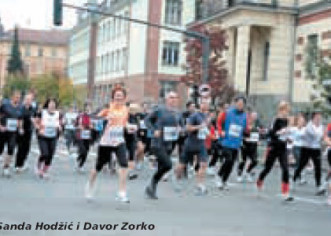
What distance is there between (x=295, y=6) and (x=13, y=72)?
303ft

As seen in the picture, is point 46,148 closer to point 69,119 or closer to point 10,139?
point 10,139

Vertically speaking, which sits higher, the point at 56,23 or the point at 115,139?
the point at 56,23

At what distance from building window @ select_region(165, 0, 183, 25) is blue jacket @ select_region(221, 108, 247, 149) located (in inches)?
2113

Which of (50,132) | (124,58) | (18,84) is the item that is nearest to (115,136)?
(50,132)

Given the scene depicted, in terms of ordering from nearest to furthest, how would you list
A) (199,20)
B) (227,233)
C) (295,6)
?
(227,233) < (295,6) < (199,20)

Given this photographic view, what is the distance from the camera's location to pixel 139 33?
69188mm

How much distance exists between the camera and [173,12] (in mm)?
68375

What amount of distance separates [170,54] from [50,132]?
170ft

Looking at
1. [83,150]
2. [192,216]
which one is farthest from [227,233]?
[83,150]

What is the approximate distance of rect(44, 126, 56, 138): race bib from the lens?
16533 millimetres

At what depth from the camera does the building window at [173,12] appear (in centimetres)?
6812

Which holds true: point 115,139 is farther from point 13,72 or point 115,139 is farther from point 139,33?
point 13,72

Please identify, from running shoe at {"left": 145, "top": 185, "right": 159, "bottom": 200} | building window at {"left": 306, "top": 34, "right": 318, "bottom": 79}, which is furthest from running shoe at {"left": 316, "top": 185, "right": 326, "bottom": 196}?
building window at {"left": 306, "top": 34, "right": 318, "bottom": 79}

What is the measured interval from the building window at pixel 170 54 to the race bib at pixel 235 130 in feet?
172
